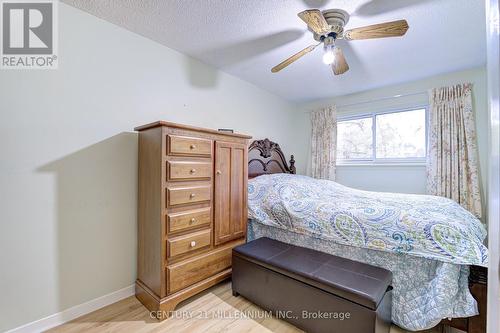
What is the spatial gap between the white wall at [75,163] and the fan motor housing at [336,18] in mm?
1494

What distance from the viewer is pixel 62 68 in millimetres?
1607

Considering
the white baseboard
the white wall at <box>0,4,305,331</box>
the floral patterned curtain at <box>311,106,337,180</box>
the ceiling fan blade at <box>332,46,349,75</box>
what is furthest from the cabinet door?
the floral patterned curtain at <box>311,106,337,180</box>

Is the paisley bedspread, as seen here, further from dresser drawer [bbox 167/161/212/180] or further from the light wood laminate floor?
dresser drawer [bbox 167/161/212/180]

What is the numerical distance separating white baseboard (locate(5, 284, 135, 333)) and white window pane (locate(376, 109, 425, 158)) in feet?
11.9

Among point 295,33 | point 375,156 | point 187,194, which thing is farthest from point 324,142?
point 187,194

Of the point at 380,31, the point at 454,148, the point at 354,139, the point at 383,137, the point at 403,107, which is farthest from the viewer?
the point at 354,139

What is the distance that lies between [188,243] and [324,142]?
280 cm

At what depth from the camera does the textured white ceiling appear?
5.31 feet

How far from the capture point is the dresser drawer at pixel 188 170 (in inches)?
65.6

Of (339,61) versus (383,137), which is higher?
(339,61)

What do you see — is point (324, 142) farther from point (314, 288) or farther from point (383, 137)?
point (314, 288)

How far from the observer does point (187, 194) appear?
69.8 inches

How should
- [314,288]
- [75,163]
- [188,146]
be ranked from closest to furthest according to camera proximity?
[314,288] < [75,163] < [188,146]

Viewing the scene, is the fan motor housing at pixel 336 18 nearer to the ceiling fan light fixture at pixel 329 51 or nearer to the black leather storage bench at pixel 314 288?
the ceiling fan light fixture at pixel 329 51
